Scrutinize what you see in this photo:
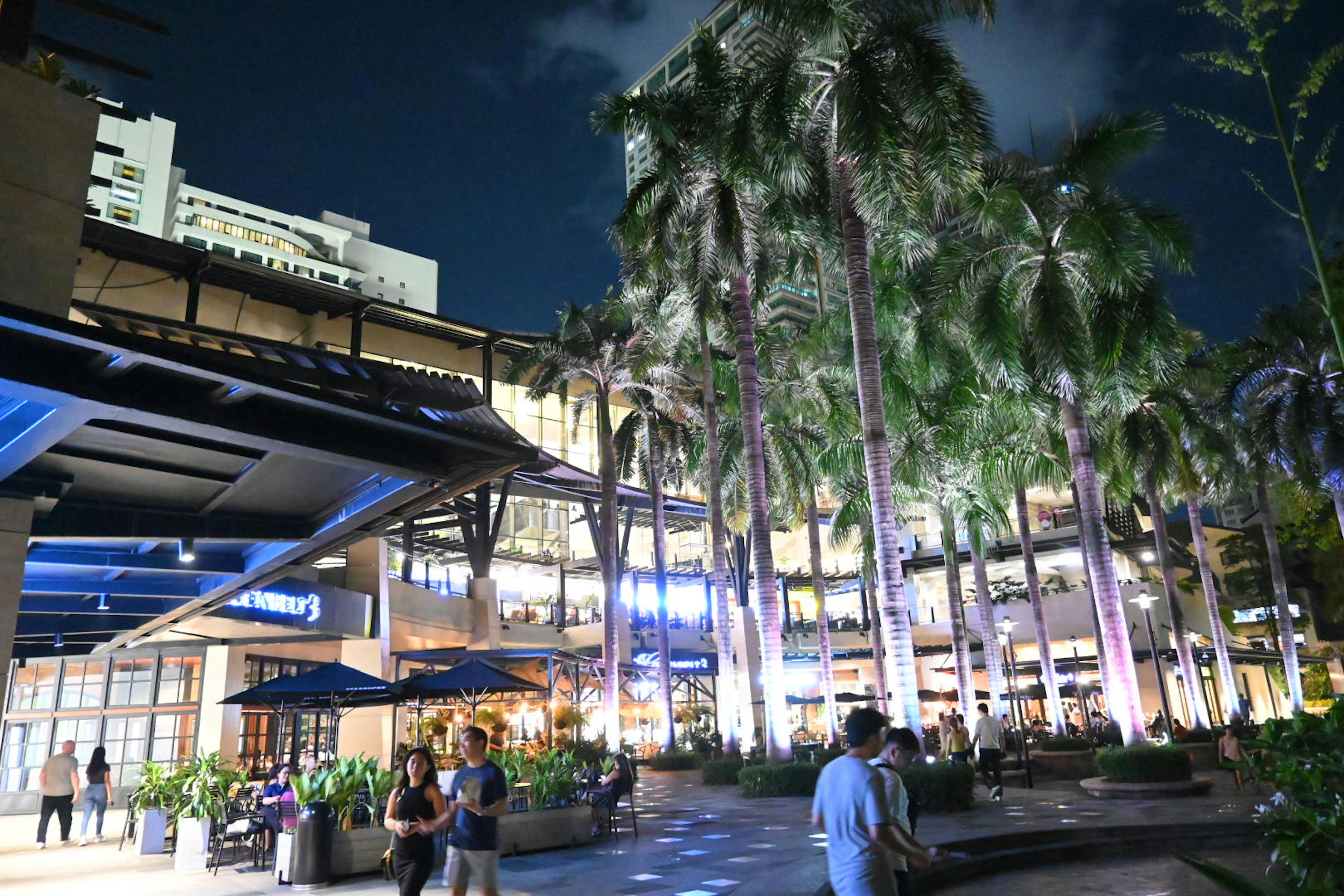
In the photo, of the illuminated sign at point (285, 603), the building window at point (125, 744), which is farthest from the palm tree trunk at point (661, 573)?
the building window at point (125, 744)

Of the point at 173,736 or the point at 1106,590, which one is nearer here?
the point at 1106,590

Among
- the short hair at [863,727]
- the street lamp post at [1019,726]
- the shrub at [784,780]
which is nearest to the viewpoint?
the short hair at [863,727]

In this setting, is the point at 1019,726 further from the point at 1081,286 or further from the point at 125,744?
the point at 125,744

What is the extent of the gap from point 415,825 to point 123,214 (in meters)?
91.5

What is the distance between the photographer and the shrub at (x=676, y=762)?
102 ft

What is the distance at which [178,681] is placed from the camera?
23.5m

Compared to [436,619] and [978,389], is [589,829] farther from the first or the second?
[436,619]

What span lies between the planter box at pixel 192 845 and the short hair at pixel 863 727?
11.4 metres

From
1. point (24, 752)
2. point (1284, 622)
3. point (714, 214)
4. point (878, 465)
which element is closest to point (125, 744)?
point (24, 752)

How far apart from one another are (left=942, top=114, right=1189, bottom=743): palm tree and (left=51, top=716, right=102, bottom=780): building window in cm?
2320

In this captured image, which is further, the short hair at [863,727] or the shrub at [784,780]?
the shrub at [784,780]

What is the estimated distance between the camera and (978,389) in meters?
26.4

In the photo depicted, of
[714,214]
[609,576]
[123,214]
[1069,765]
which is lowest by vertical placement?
[1069,765]

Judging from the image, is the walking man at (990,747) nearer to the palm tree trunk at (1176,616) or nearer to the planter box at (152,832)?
the palm tree trunk at (1176,616)
